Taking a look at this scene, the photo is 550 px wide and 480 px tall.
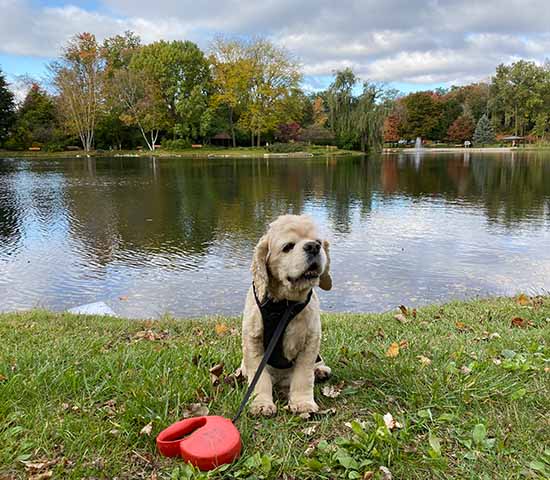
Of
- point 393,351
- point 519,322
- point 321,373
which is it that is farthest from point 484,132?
point 321,373

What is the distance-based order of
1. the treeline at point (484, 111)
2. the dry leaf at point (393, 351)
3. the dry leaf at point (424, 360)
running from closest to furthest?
the dry leaf at point (424, 360) → the dry leaf at point (393, 351) → the treeline at point (484, 111)

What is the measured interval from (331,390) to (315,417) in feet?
1.04

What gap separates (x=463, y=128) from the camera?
3509 inches

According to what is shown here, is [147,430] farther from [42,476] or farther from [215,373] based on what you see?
[215,373]

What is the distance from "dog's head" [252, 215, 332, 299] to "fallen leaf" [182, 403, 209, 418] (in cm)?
80

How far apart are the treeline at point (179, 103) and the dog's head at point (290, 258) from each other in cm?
5854

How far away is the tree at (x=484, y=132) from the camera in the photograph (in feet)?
275

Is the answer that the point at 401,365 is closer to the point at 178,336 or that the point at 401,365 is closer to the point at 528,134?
the point at 178,336

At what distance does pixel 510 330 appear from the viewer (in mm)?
4750

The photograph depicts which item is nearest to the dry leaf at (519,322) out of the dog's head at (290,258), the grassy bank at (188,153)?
the dog's head at (290,258)

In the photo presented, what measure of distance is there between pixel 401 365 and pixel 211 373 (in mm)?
1404

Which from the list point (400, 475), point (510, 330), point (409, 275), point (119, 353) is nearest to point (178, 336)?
point (119, 353)

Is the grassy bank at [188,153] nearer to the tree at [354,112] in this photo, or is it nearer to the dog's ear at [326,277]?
the tree at [354,112]

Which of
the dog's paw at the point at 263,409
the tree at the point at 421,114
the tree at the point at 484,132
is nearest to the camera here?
the dog's paw at the point at 263,409
